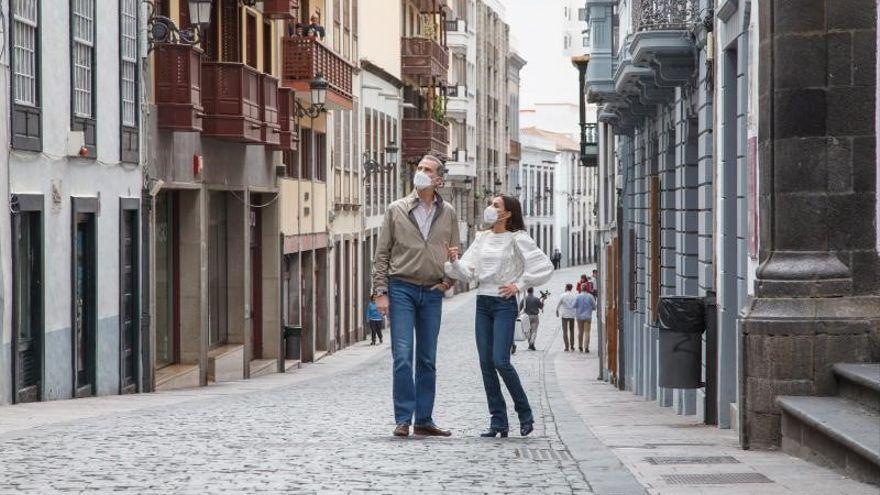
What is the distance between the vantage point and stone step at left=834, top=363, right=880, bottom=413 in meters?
9.91

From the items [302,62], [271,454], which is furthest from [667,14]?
[302,62]

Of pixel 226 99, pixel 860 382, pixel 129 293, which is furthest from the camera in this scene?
pixel 226 99

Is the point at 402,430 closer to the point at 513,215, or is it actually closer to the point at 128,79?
the point at 513,215

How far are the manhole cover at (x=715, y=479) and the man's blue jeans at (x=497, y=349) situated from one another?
273 cm

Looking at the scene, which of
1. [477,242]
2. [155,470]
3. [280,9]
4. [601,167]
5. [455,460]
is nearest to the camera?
[155,470]

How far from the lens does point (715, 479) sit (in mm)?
9641

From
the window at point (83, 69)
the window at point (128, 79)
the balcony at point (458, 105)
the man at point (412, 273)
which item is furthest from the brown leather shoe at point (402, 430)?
the balcony at point (458, 105)

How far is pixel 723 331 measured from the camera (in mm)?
15445

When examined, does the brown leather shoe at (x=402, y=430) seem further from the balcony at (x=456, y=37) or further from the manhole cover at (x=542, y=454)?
the balcony at (x=456, y=37)

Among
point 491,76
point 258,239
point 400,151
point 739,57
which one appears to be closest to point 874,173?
point 739,57

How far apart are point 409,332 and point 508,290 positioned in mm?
719

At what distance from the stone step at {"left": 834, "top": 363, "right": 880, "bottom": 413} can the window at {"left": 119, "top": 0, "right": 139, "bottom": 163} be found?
52.5 feet

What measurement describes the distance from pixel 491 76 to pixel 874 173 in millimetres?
94520

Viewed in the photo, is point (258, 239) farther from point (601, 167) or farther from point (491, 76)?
point (491, 76)
